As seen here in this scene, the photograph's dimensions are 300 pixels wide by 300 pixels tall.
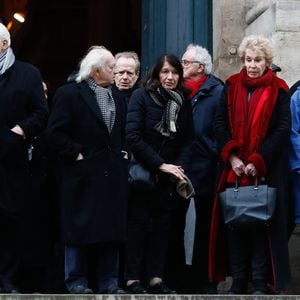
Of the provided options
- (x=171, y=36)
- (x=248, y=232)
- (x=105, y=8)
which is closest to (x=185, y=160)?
(x=248, y=232)

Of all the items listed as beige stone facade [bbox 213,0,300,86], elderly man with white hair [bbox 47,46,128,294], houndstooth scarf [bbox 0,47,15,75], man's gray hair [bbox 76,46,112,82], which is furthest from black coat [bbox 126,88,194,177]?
beige stone facade [bbox 213,0,300,86]

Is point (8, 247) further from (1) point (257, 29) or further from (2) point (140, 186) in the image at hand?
(1) point (257, 29)

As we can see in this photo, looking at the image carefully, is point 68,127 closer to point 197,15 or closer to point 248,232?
point 248,232

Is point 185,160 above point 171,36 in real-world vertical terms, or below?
below

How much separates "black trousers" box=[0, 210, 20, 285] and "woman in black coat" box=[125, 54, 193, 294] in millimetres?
826

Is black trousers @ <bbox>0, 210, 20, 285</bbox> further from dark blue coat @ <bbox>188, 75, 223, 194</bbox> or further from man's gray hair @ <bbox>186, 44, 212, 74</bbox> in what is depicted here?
man's gray hair @ <bbox>186, 44, 212, 74</bbox>

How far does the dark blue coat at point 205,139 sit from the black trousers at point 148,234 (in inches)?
19.5

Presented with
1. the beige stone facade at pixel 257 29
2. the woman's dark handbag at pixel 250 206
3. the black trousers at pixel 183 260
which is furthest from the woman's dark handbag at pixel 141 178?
the beige stone facade at pixel 257 29

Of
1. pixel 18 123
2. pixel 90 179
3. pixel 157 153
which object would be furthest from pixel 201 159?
pixel 18 123

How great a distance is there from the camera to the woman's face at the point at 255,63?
10.5 metres

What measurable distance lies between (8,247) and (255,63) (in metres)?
2.28

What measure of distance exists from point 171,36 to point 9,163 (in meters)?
3.38

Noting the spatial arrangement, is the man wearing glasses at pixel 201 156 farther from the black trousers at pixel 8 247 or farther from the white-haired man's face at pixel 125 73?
the black trousers at pixel 8 247

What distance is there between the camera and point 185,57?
441 inches
